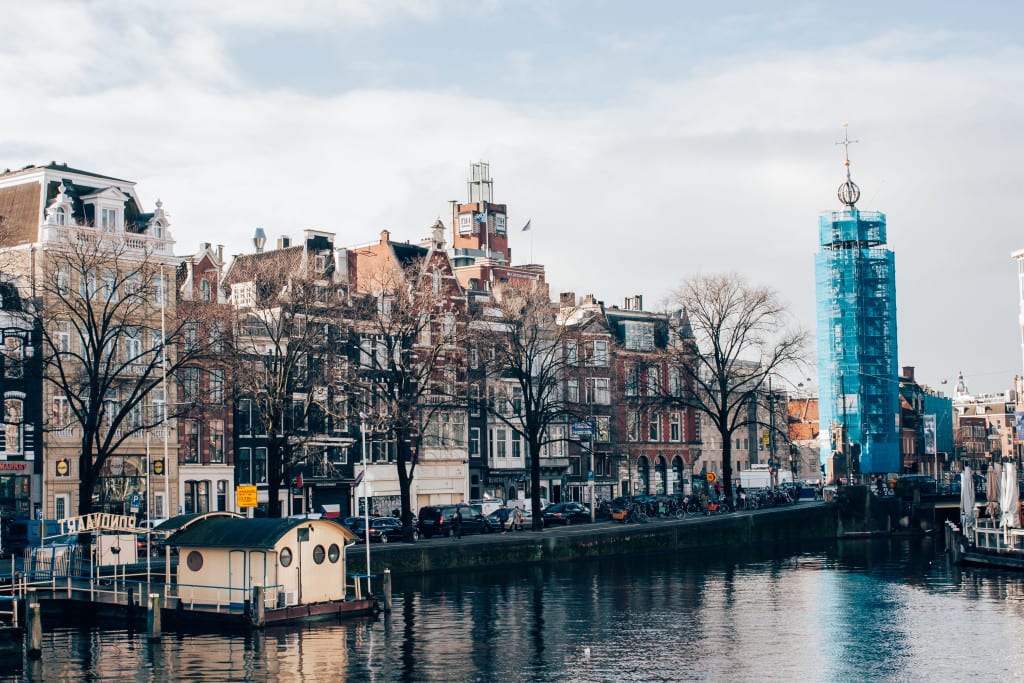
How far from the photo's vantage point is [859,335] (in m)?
160

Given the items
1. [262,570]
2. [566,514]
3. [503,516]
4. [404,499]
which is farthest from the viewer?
[566,514]

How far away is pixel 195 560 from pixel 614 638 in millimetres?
16048

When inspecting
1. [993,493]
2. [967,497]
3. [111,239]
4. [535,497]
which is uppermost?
[111,239]

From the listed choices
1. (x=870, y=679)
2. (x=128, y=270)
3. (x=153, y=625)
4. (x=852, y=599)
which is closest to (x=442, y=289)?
(x=128, y=270)

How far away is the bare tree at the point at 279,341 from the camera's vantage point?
72.7 metres

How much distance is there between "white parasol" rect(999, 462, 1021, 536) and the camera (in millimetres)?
79000

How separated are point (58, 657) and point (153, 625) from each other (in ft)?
12.4

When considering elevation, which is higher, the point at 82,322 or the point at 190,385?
the point at 82,322

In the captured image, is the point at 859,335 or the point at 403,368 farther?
the point at 859,335

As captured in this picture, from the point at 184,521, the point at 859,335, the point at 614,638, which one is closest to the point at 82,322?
the point at 184,521

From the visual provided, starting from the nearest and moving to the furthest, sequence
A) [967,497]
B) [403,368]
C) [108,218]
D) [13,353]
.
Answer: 1. [403,368]
2. [13,353]
3. [108,218]
4. [967,497]

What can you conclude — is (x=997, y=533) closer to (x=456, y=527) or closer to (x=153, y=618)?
(x=456, y=527)

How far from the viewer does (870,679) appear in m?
41.4

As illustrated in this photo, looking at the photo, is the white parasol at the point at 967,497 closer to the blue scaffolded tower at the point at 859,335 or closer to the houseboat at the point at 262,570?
the houseboat at the point at 262,570
